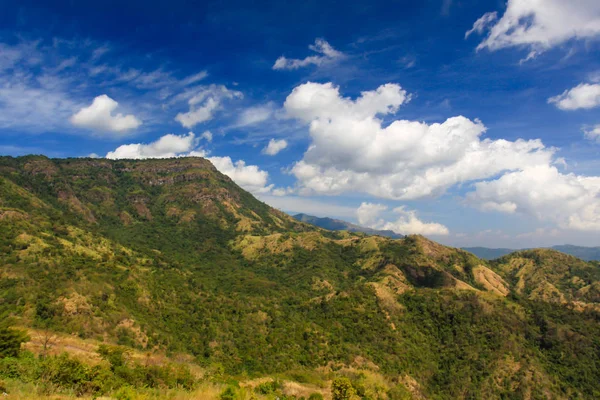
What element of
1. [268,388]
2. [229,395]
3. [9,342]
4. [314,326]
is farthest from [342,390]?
[314,326]

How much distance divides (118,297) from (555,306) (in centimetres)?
17219

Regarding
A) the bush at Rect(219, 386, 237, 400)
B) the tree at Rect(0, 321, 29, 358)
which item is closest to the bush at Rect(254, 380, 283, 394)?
the bush at Rect(219, 386, 237, 400)

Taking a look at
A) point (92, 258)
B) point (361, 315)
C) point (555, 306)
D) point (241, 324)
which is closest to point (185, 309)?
point (241, 324)

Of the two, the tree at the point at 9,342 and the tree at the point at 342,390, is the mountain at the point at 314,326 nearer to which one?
the tree at the point at 342,390

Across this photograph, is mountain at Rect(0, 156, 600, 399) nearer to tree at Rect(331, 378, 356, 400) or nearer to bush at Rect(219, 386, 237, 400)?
tree at Rect(331, 378, 356, 400)

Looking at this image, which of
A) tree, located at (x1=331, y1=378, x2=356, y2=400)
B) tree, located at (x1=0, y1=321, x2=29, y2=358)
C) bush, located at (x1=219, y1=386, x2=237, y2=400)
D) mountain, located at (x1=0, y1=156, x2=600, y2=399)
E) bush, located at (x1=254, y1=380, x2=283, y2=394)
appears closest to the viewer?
bush, located at (x1=219, y1=386, x2=237, y2=400)

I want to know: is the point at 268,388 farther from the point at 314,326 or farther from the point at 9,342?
the point at 314,326

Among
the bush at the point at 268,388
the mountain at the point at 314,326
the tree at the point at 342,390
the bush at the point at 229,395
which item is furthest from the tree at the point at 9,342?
the tree at the point at 342,390

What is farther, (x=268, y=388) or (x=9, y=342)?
(x=268, y=388)

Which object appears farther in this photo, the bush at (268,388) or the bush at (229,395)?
the bush at (268,388)

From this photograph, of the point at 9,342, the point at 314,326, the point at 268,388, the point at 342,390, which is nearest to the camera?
the point at 9,342

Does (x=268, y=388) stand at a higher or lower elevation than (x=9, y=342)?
lower

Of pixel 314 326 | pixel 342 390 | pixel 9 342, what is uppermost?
pixel 9 342

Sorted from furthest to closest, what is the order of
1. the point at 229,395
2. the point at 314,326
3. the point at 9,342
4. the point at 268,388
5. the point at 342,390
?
the point at 314,326 → the point at 342,390 → the point at 268,388 → the point at 9,342 → the point at 229,395
